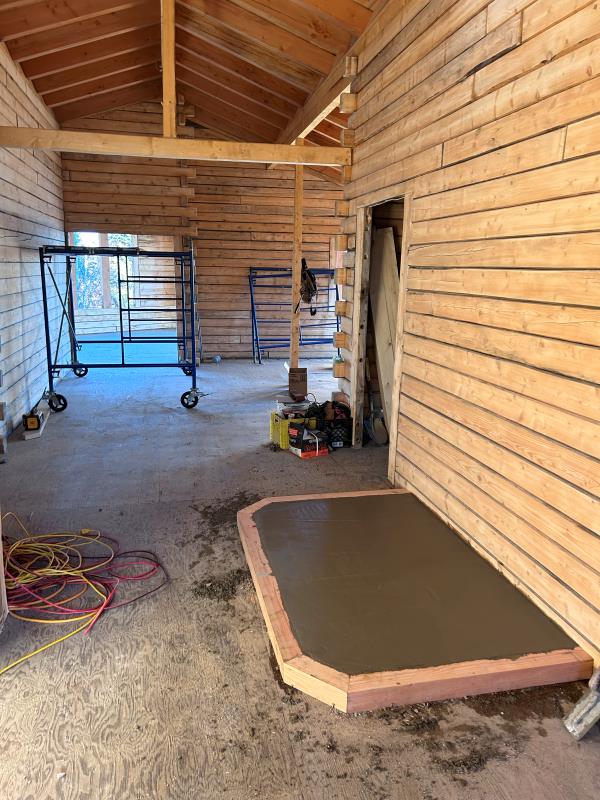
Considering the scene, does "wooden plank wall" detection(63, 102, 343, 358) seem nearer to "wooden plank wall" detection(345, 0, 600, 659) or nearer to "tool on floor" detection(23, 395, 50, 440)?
"tool on floor" detection(23, 395, 50, 440)

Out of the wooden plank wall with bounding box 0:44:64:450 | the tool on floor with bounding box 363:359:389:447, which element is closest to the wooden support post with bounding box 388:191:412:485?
the tool on floor with bounding box 363:359:389:447

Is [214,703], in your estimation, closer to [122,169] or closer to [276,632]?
[276,632]

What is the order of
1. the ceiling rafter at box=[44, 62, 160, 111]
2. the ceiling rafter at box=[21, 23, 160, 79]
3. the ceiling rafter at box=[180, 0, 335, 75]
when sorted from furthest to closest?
the ceiling rafter at box=[44, 62, 160, 111] < the ceiling rafter at box=[21, 23, 160, 79] < the ceiling rafter at box=[180, 0, 335, 75]

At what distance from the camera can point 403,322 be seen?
4180 millimetres

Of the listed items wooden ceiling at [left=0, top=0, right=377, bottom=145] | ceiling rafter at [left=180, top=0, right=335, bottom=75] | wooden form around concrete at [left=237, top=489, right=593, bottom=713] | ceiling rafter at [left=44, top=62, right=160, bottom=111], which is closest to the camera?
wooden form around concrete at [left=237, top=489, right=593, bottom=713]

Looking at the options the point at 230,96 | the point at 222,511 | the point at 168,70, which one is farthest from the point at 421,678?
the point at 230,96

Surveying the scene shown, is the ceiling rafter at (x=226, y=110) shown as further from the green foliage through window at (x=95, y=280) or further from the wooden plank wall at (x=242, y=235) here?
the green foliage through window at (x=95, y=280)

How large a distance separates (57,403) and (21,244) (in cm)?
182

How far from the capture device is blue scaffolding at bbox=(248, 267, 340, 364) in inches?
412

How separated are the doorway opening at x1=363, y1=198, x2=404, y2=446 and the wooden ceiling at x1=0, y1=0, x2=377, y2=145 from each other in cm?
160

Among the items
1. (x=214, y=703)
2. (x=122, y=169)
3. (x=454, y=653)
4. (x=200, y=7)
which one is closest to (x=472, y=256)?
(x=454, y=653)

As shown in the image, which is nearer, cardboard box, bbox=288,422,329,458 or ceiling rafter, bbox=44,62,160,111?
cardboard box, bbox=288,422,329,458

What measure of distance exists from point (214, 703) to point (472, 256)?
2.53 meters

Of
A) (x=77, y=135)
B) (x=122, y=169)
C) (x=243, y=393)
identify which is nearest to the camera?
(x=77, y=135)
